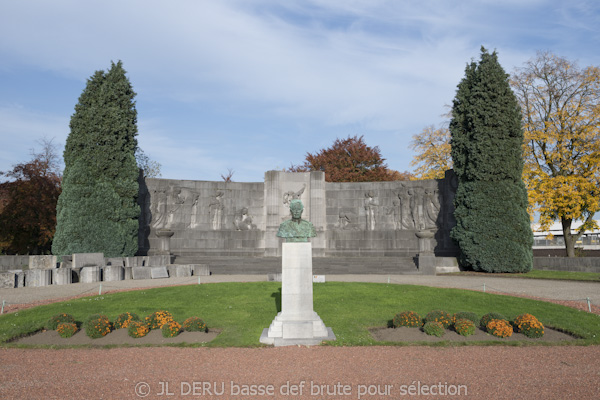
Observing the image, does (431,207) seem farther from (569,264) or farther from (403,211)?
(569,264)

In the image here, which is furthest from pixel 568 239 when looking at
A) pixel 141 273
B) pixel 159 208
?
pixel 159 208

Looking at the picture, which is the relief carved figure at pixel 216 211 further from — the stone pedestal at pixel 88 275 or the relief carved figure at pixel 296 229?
the relief carved figure at pixel 296 229

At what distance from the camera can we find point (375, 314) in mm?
13539

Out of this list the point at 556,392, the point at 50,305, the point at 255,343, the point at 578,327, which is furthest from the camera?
the point at 50,305

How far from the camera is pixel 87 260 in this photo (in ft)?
79.4

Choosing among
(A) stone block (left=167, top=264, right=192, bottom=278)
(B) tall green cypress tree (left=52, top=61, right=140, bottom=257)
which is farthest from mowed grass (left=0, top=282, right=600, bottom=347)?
(B) tall green cypress tree (left=52, top=61, right=140, bottom=257)

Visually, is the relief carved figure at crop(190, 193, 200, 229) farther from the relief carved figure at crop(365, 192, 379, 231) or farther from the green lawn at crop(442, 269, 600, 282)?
the green lawn at crop(442, 269, 600, 282)

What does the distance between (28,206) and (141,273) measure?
1787 centimetres

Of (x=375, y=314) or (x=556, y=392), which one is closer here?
(x=556, y=392)

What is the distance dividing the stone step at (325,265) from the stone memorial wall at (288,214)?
277cm

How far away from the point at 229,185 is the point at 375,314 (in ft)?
74.4

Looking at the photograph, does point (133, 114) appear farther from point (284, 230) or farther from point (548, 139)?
point (548, 139)

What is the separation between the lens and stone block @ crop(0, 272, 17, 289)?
2012 cm

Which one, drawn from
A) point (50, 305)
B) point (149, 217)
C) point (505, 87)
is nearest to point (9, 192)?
point (149, 217)
